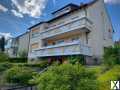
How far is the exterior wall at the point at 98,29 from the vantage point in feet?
87.9

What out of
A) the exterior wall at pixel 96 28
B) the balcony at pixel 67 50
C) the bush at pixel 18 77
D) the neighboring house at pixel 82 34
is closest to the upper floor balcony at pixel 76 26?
the neighboring house at pixel 82 34

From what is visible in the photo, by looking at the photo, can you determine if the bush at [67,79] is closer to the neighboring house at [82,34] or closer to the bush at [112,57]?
the bush at [112,57]

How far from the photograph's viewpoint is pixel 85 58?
969 inches

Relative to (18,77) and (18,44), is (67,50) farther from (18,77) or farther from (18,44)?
(18,44)

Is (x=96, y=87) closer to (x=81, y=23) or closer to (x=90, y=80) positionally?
(x=90, y=80)

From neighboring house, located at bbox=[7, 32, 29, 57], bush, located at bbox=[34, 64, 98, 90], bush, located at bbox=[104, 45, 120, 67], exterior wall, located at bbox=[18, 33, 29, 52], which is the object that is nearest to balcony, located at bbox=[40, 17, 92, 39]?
bush, located at bbox=[104, 45, 120, 67]

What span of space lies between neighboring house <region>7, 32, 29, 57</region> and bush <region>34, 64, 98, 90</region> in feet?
154

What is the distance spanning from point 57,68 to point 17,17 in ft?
63.9

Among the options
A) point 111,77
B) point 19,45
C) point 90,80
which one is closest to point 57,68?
point 90,80

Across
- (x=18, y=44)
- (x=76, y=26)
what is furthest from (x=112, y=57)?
(x=18, y=44)

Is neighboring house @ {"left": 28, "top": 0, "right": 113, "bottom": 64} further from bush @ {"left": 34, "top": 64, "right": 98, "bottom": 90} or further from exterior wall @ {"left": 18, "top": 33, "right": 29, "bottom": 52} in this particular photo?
exterior wall @ {"left": 18, "top": 33, "right": 29, "bottom": 52}

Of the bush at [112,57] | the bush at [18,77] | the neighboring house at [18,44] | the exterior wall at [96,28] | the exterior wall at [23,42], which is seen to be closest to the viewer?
the bush at [18,77]

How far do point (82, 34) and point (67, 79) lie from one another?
19280 millimetres

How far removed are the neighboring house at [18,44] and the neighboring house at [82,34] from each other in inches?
890
